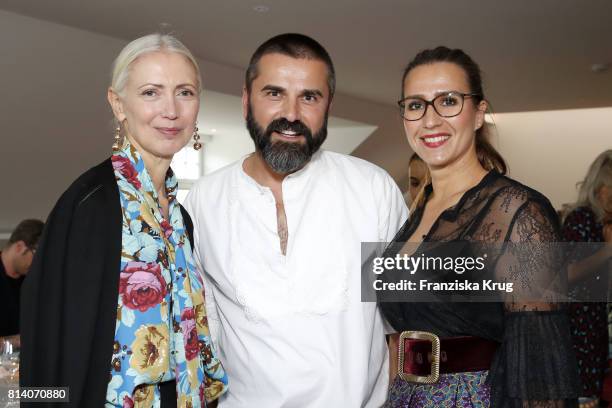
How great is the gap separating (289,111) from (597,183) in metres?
2.42

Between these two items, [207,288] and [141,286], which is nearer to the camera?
[141,286]

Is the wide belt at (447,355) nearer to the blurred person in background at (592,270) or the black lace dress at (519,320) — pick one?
the black lace dress at (519,320)

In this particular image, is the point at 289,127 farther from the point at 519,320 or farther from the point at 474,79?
the point at 519,320

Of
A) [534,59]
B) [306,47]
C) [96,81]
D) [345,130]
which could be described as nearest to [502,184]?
[306,47]

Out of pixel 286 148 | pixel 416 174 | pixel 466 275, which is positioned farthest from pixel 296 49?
pixel 416 174

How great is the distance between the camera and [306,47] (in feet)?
7.39

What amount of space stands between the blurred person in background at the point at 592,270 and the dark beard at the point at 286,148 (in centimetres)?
227


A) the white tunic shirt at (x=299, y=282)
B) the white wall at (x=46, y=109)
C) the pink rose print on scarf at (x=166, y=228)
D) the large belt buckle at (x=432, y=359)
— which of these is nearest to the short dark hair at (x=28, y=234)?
the white tunic shirt at (x=299, y=282)

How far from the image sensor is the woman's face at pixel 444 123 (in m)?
1.89

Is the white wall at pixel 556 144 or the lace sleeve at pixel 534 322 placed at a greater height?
the white wall at pixel 556 144

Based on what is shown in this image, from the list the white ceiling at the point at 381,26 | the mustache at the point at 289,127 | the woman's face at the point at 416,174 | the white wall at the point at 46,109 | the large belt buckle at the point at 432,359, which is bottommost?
the large belt buckle at the point at 432,359

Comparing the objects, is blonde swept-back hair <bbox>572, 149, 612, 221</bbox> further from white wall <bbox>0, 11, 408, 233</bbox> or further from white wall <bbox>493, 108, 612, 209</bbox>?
white wall <bbox>493, 108, 612, 209</bbox>

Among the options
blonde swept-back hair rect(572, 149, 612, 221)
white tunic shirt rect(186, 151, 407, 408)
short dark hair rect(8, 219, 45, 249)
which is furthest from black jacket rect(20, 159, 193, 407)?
blonde swept-back hair rect(572, 149, 612, 221)

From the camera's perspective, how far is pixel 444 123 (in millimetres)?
1891
